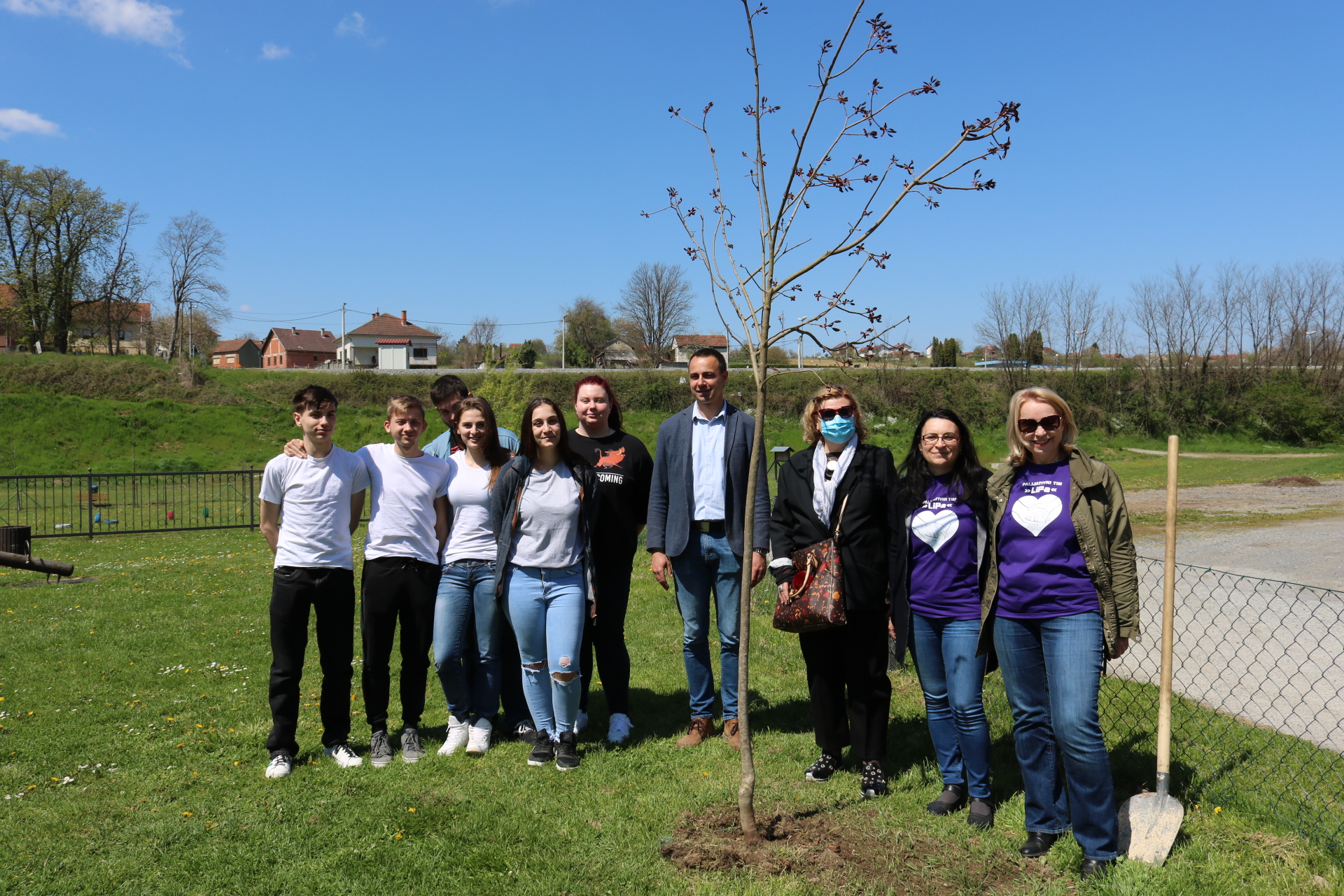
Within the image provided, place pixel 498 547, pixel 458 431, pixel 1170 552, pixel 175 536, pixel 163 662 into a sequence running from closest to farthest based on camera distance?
1. pixel 1170 552
2. pixel 498 547
3. pixel 458 431
4. pixel 163 662
5. pixel 175 536

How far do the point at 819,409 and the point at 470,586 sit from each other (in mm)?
2086

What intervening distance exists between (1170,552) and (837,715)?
1716mm

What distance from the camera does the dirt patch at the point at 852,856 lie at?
119 inches

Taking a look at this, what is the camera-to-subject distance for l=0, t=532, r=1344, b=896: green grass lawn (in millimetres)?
3066

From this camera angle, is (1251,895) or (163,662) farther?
(163,662)

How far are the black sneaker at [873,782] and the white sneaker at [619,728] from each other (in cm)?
136

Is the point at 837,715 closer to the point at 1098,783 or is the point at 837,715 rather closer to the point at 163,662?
the point at 1098,783

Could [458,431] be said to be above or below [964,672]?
above

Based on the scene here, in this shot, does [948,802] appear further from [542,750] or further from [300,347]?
[300,347]

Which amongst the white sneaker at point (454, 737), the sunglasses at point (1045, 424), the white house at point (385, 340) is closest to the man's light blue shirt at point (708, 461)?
the sunglasses at point (1045, 424)

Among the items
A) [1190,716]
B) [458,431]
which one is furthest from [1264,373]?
[458,431]

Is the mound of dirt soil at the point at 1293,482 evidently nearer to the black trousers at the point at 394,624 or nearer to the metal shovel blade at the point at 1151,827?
the metal shovel blade at the point at 1151,827

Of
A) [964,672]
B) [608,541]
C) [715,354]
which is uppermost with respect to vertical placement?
[715,354]

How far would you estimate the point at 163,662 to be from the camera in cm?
639
